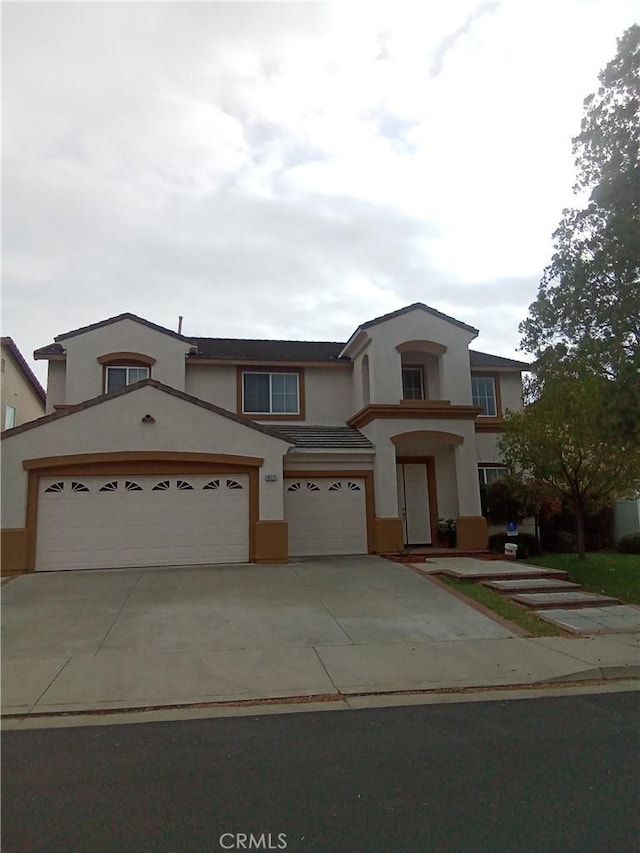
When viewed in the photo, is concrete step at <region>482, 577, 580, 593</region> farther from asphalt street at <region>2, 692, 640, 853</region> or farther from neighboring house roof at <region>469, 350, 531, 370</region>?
neighboring house roof at <region>469, 350, 531, 370</region>

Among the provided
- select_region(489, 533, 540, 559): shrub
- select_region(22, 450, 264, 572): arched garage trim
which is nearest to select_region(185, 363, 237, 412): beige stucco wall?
select_region(22, 450, 264, 572): arched garage trim

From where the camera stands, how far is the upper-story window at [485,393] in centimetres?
2025

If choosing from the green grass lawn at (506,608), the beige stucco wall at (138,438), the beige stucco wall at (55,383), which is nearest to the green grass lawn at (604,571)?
the green grass lawn at (506,608)

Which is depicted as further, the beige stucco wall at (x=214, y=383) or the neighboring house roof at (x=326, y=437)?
the beige stucco wall at (x=214, y=383)

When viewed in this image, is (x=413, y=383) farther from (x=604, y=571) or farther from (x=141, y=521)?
(x=141, y=521)

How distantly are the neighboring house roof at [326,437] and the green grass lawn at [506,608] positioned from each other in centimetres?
517

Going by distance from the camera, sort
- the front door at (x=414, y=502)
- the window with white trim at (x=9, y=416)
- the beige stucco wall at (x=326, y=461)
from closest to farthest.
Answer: the beige stucco wall at (x=326, y=461), the front door at (x=414, y=502), the window with white trim at (x=9, y=416)

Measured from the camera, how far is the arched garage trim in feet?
46.3

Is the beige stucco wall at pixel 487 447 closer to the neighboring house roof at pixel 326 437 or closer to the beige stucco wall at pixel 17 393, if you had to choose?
the neighboring house roof at pixel 326 437

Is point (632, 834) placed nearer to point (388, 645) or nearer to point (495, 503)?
point (388, 645)

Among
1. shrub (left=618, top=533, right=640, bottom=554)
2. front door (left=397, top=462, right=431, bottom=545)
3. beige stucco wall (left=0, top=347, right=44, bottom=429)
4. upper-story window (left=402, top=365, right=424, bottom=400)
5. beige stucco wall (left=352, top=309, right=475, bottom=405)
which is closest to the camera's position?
beige stucco wall (left=352, top=309, right=475, bottom=405)

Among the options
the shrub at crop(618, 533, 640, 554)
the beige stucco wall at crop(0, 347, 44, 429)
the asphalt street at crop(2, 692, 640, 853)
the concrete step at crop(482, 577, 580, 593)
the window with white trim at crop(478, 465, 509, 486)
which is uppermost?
the beige stucco wall at crop(0, 347, 44, 429)

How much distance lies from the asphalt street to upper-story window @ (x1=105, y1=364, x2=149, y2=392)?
14274mm

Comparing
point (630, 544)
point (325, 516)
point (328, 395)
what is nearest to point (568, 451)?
point (325, 516)
